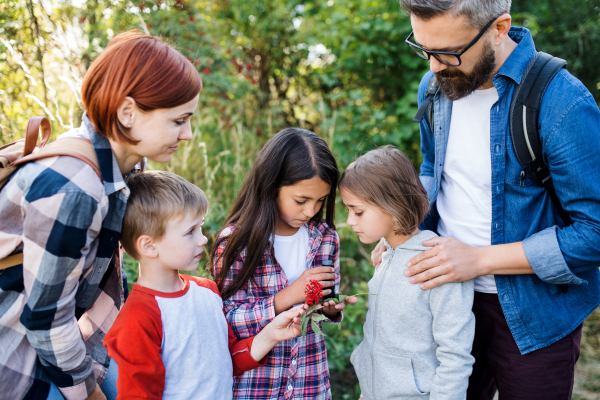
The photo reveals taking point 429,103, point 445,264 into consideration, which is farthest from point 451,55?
point 445,264

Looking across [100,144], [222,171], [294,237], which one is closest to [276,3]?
[222,171]

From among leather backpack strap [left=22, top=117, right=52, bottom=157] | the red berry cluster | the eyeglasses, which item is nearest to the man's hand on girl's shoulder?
the red berry cluster

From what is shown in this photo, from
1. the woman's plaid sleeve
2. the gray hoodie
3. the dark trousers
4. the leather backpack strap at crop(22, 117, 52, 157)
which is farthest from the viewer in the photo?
the dark trousers

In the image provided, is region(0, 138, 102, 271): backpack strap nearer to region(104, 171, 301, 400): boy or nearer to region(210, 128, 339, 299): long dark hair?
region(104, 171, 301, 400): boy

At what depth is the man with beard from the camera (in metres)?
1.61

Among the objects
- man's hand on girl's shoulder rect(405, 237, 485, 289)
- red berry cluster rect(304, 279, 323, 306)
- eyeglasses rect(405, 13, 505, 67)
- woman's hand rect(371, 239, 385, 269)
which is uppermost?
eyeglasses rect(405, 13, 505, 67)

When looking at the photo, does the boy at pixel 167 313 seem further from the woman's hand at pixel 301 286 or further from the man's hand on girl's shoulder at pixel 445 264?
the man's hand on girl's shoulder at pixel 445 264

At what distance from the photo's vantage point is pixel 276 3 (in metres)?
6.45

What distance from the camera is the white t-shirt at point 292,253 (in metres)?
2.08

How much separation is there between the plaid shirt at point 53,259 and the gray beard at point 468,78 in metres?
1.48

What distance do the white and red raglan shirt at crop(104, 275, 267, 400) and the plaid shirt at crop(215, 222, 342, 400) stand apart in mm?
132

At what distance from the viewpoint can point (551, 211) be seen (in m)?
1.78

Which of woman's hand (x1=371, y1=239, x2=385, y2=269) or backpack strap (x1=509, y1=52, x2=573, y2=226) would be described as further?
woman's hand (x1=371, y1=239, x2=385, y2=269)

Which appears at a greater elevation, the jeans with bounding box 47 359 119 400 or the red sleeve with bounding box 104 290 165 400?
the red sleeve with bounding box 104 290 165 400
